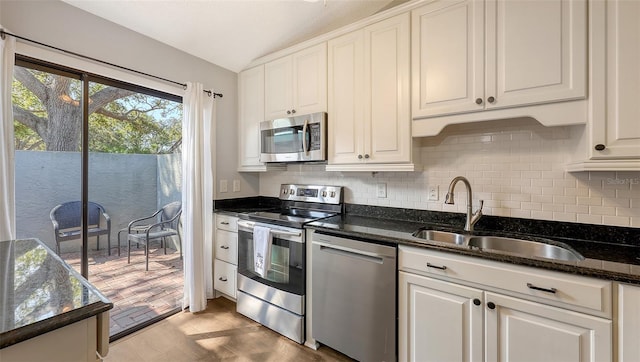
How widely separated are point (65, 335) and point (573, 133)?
248 centimetres

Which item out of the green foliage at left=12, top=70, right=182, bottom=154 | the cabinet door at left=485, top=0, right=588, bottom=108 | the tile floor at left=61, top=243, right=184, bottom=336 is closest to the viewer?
the cabinet door at left=485, top=0, right=588, bottom=108

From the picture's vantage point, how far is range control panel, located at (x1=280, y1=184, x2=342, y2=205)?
2543 mm

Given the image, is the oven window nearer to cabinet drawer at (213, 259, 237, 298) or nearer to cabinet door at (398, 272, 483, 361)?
cabinet drawer at (213, 259, 237, 298)

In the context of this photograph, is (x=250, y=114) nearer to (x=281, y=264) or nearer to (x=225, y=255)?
(x=225, y=255)

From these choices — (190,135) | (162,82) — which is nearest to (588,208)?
(190,135)

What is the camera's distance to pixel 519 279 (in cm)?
128

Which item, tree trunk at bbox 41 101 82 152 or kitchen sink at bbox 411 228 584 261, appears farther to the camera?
tree trunk at bbox 41 101 82 152

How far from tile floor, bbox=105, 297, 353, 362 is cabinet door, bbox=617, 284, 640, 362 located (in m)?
1.47

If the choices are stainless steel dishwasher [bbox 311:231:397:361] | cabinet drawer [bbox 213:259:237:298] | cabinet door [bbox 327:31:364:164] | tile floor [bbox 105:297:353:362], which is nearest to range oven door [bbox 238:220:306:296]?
stainless steel dishwasher [bbox 311:231:397:361]

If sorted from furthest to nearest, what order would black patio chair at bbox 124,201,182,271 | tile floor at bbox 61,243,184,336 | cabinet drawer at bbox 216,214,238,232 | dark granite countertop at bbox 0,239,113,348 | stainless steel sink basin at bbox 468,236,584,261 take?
cabinet drawer at bbox 216,214,238,232, black patio chair at bbox 124,201,182,271, tile floor at bbox 61,243,184,336, stainless steel sink basin at bbox 468,236,584,261, dark granite countertop at bbox 0,239,113,348

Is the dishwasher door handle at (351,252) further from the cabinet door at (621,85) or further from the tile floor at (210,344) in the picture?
the cabinet door at (621,85)

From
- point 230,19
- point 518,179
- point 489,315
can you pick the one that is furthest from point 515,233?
→ point 230,19

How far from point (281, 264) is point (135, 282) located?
1.51 meters

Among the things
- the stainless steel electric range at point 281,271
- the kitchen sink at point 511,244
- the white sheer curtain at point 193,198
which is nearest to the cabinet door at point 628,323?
the kitchen sink at point 511,244
